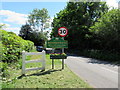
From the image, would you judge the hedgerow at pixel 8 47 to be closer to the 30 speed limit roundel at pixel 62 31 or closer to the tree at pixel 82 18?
the 30 speed limit roundel at pixel 62 31

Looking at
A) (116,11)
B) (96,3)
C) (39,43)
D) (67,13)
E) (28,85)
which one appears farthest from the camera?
(39,43)

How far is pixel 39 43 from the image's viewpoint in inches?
2314

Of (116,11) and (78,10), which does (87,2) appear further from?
(116,11)

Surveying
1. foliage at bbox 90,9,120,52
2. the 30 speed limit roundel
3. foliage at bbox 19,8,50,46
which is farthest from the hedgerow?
foliage at bbox 19,8,50,46

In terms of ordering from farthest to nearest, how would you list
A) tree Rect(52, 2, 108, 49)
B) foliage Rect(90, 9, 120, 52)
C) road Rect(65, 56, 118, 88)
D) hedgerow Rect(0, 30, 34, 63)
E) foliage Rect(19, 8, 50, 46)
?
foliage Rect(19, 8, 50, 46)
tree Rect(52, 2, 108, 49)
foliage Rect(90, 9, 120, 52)
hedgerow Rect(0, 30, 34, 63)
road Rect(65, 56, 118, 88)

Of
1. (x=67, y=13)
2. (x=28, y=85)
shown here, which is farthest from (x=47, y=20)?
(x=28, y=85)

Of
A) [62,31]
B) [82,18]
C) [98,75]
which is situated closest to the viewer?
[98,75]

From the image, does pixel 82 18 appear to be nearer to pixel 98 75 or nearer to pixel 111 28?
pixel 111 28

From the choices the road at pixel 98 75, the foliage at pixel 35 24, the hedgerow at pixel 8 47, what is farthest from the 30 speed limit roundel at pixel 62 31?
the foliage at pixel 35 24

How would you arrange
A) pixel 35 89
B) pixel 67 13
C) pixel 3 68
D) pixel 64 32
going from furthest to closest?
pixel 67 13
pixel 64 32
pixel 3 68
pixel 35 89

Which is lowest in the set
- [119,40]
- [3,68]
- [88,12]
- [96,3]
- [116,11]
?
[3,68]

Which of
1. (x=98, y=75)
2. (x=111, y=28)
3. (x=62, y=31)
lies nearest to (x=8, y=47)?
(x=62, y=31)

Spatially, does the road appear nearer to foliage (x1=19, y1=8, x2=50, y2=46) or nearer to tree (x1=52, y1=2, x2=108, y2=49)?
tree (x1=52, y1=2, x2=108, y2=49)

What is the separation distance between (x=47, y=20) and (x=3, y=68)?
193 ft
